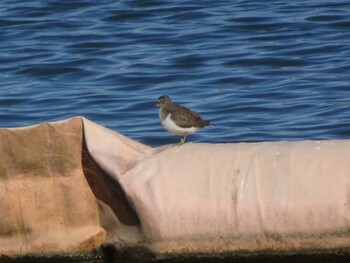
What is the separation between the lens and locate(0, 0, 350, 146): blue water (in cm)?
1224

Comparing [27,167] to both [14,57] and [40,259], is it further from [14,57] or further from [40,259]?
[14,57]

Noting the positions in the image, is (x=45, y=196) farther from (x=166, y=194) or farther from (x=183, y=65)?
Answer: (x=183, y=65)

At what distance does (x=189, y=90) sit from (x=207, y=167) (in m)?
6.38

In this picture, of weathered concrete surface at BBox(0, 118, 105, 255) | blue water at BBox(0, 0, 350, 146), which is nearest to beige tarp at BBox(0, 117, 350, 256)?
weathered concrete surface at BBox(0, 118, 105, 255)

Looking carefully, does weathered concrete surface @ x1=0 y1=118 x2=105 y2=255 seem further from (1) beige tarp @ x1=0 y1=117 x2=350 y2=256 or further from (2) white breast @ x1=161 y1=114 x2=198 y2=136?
(2) white breast @ x1=161 y1=114 x2=198 y2=136

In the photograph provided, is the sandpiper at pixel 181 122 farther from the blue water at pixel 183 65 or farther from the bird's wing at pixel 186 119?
the blue water at pixel 183 65

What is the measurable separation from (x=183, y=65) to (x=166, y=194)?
26.0 feet

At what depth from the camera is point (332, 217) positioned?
22.6 feet

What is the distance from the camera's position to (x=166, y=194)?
7.13 metres

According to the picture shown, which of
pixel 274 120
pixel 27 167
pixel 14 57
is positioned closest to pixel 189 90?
pixel 274 120

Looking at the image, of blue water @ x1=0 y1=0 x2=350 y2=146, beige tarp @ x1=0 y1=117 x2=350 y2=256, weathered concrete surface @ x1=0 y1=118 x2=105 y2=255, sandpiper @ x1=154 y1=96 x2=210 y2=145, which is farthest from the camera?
blue water @ x1=0 y1=0 x2=350 y2=146

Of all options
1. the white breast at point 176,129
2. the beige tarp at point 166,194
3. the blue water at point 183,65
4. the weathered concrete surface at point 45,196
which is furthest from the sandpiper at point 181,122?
the blue water at point 183,65

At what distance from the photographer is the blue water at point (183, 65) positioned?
40.2 ft

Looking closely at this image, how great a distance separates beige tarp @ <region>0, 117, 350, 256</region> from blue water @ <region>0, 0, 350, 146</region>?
391cm
